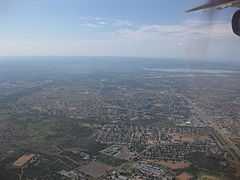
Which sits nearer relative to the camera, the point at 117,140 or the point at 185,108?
the point at 117,140

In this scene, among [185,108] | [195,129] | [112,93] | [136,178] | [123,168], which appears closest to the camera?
A: [136,178]

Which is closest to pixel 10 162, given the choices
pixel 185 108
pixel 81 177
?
pixel 81 177

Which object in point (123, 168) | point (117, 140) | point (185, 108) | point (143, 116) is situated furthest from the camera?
point (185, 108)

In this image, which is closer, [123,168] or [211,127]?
[123,168]

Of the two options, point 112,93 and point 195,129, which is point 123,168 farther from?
point 112,93

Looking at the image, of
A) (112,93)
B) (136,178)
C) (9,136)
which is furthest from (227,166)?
(112,93)

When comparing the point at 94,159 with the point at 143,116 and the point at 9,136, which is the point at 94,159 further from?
the point at 143,116

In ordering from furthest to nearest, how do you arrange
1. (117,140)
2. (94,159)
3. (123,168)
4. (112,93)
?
(112,93) < (117,140) < (94,159) < (123,168)

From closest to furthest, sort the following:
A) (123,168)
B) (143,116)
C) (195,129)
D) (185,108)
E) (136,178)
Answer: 1. (136,178)
2. (123,168)
3. (195,129)
4. (143,116)
5. (185,108)
